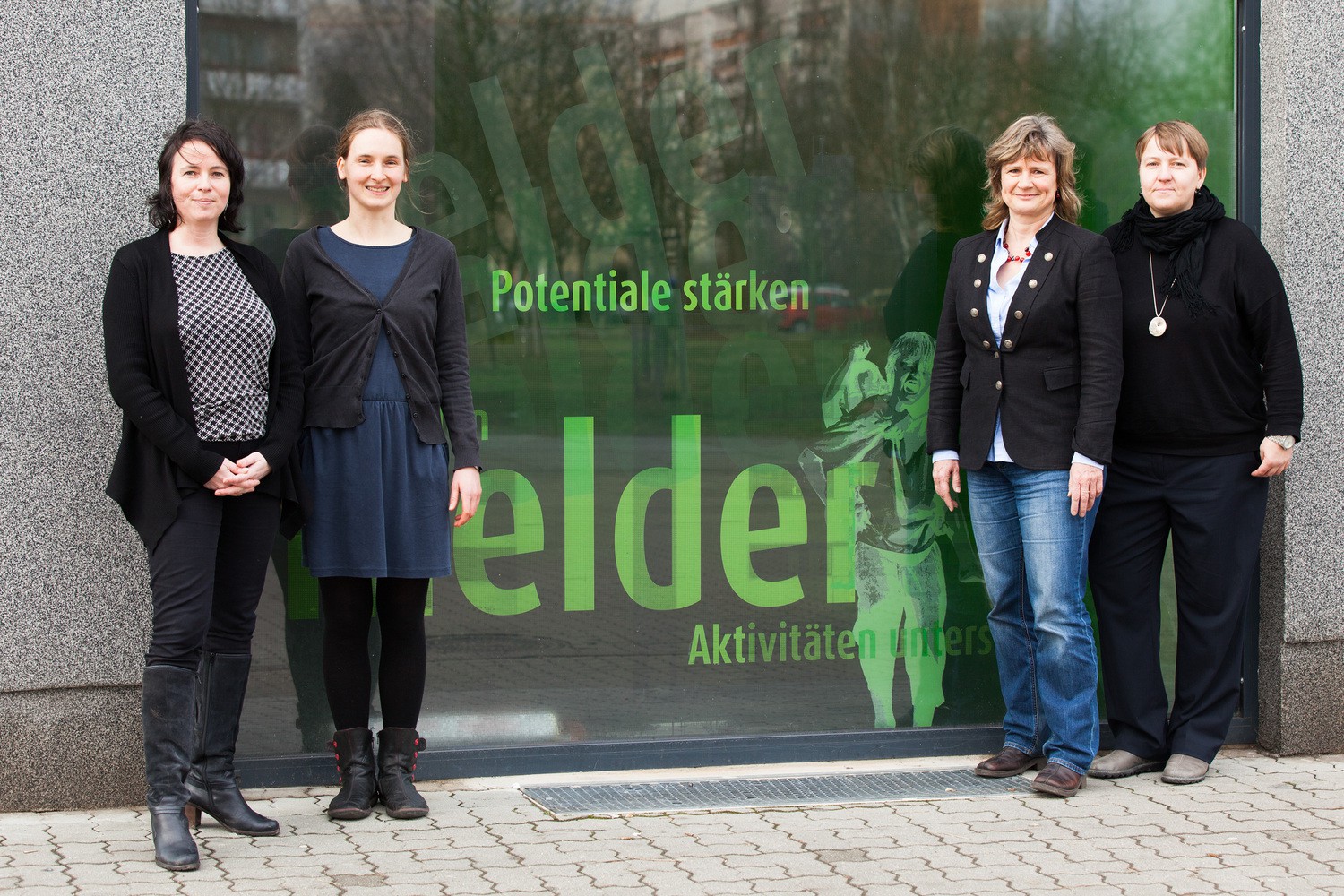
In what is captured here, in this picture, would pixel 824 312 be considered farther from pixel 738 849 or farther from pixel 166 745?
pixel 166 745

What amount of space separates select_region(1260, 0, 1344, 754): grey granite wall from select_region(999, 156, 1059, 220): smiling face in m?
1.06

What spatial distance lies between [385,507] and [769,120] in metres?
1.98

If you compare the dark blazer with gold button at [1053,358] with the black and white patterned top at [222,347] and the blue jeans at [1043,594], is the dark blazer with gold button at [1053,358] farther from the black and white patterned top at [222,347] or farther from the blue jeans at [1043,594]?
the black and white patterned top at [222,347]

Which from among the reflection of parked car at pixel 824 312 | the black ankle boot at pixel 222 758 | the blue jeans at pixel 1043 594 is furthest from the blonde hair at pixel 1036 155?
the black ankle boot at pixel 222 758

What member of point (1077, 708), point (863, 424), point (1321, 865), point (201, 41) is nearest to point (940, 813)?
point (1077, 708)

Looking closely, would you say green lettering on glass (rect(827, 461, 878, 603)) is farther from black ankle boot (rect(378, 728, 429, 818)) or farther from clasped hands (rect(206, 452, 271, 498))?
clasped hands (rect(206, 452, 271, 498))

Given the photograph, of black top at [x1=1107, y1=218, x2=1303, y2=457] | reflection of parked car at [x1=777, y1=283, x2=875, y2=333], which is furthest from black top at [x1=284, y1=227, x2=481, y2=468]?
black top at [x1=1107, y1=218, x2=1303, y2=457]

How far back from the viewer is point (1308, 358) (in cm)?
536

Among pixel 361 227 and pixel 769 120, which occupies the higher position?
pixel 769 120

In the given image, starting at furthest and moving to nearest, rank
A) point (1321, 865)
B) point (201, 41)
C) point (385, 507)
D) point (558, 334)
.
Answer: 1. point (558, 334)
2. point (201, 41)
3. point (385, 507)
4. point (1321, 865)

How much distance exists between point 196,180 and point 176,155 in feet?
0.30

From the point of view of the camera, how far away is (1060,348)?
4840 millimetres

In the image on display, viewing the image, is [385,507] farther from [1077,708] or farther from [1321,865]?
[1321,865]

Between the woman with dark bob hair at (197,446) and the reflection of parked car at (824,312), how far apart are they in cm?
182
